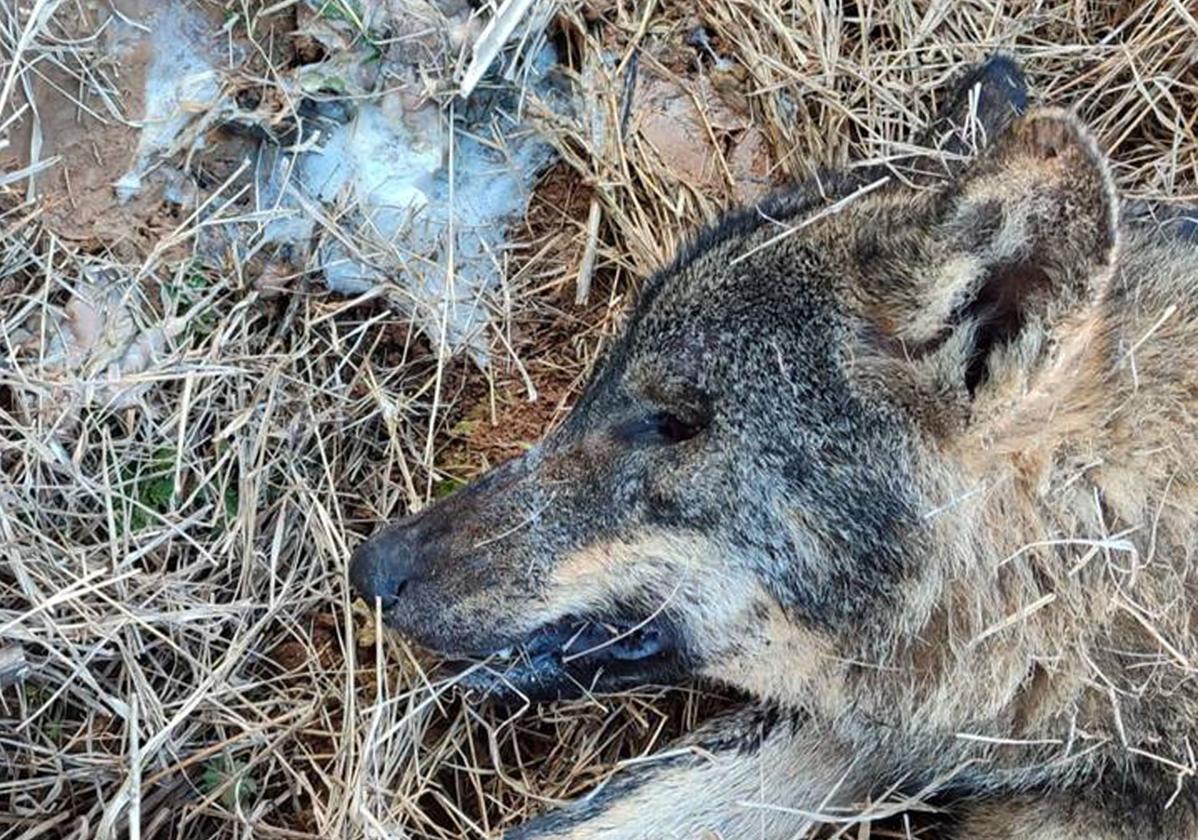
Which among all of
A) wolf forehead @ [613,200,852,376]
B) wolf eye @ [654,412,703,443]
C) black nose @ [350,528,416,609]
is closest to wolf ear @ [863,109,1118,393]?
wolf forehead @ [613,200,852,376]

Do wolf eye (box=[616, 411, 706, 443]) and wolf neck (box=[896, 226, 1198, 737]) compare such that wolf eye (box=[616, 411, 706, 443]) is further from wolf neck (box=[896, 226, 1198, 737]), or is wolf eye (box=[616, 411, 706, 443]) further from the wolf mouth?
wolf neck (box=[896, 226, 1198, 737])

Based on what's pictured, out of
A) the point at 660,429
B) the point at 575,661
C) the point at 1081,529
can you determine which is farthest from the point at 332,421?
the point at 1081,529

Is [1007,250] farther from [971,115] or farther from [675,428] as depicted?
[971,115]

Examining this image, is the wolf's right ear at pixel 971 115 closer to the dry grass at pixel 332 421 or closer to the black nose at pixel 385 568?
the dry grass at pixel 332 421

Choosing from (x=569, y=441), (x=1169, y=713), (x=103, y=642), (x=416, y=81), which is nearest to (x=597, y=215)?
(x=416, y=81)

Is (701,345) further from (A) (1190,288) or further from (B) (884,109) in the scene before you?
(B) (884,109)

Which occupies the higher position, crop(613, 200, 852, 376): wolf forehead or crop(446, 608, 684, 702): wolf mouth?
crop(613, 200, 852, 376): wolf forehead
